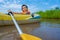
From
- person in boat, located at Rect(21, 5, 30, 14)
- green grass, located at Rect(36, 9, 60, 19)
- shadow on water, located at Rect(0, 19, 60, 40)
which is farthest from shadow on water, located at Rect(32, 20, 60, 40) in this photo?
person in boat, located at Rect(21, 5, 30, 14)

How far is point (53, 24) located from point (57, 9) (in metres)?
0.45

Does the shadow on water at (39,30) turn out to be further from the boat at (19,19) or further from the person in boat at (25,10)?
the person in boat at (25,10)

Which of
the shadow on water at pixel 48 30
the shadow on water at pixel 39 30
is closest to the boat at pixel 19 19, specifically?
the shadow on water at pixel 39 30

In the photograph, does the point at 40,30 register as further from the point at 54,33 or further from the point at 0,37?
the point at 0,37

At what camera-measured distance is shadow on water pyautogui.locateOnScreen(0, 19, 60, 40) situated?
3436 millimetres

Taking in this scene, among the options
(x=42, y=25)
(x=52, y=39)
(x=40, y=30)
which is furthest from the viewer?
(x=42, y=25)

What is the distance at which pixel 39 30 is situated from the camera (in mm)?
3977

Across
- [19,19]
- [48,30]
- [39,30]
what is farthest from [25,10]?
[48,30]

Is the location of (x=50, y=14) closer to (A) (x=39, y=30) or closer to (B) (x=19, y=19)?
(A) (x=39, y=30)

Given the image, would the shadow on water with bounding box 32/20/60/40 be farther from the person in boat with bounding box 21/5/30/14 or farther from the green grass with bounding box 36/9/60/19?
the person in boat with bounding box 21/5/30/14

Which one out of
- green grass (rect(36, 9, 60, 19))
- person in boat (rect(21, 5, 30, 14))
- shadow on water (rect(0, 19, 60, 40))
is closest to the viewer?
shadow on water (rect(0, 19, 60, 40))

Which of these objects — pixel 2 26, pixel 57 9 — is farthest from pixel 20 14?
pixel 57 9

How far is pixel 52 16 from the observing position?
13.6 ft

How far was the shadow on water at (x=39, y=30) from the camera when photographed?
3436 millimetres
